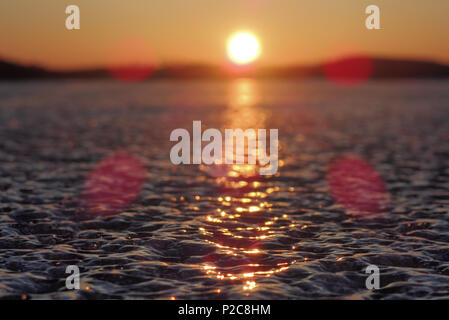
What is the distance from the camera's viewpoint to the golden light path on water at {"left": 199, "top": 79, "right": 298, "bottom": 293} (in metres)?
12.8

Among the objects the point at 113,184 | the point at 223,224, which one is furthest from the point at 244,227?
the point at 113,184

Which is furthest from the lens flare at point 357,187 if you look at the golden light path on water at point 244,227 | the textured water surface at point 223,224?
the golden light path on water at point 244,227

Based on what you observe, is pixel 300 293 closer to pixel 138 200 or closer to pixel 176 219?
pixel 176 219

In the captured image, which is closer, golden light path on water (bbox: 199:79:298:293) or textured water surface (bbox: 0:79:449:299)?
textured water surface (bbox: 0:79:449:299)

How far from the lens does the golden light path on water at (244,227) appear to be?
12844 millimetres

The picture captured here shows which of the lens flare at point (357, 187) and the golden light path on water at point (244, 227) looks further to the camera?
the lens flare at point (357, 187)

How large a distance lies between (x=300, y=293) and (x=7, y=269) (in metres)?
6.86

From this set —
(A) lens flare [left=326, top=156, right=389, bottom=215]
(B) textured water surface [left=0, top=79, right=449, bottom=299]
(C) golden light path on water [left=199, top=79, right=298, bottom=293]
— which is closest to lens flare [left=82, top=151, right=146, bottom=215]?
(B) textured water surface [left=0, top=79, right=449, bottom=299]

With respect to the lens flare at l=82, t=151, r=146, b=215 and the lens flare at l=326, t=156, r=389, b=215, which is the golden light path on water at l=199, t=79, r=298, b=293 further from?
the lens flare at l=82, t=151, r=146, b=215

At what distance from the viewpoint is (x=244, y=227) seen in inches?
658

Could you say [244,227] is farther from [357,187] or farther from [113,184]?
[113,184]

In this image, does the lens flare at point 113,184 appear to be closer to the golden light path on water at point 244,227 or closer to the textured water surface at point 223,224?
the textured water surface at point 223,224

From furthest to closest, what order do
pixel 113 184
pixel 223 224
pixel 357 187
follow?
pixel 113 184 → pixel 357 187 → pixel 223 224
